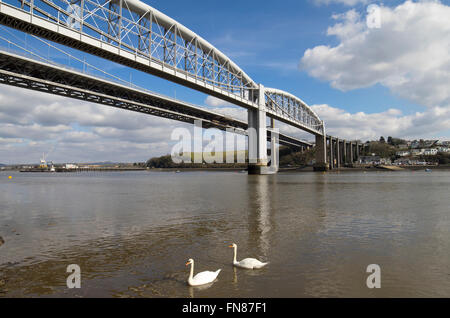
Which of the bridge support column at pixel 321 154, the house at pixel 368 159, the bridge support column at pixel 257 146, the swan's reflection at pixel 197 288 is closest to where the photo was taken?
the swan's reflection at pixel 197 288

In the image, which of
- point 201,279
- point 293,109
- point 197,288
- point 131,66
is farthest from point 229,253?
point 293,109

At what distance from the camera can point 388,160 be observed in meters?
179

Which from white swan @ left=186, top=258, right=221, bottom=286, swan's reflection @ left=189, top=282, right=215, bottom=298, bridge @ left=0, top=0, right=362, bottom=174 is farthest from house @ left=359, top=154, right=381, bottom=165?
swan's reflection @ left=189, top=282, right=215, bottom=298

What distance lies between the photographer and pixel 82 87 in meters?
58.0

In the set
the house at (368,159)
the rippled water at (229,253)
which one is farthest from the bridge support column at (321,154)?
the rippled water at (229,253)

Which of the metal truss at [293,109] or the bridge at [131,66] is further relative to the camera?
the metal truss at [293,109]

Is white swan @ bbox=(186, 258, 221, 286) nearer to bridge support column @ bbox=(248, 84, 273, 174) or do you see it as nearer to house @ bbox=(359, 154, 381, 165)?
Answer: bridge support column @ bbox=(248, 84, 273, 174)

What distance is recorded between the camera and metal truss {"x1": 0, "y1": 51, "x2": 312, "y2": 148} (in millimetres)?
46688

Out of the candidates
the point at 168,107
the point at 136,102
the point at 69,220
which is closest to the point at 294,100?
the point at 168,107

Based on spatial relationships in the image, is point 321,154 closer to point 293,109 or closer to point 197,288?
point 293,109

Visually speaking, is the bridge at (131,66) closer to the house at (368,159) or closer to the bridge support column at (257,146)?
the bridge support column at (257,146)

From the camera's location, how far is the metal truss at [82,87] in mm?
46688

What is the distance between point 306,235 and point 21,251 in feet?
30.3
